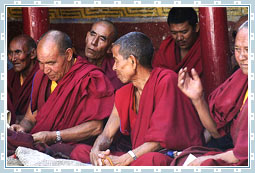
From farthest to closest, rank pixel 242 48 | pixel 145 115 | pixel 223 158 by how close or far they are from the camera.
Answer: pixel 145 115 < pixel 242 48 < pixel 223 158

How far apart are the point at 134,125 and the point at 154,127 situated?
30 centimetres

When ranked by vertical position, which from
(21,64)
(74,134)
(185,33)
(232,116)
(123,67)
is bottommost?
(74,134)

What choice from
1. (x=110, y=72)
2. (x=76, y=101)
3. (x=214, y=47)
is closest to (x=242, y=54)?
(x=214, y=47)

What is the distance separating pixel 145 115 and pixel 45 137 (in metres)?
0.99

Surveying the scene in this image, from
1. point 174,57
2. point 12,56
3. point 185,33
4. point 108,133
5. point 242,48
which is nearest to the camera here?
point 242,48

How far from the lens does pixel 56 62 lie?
718cm

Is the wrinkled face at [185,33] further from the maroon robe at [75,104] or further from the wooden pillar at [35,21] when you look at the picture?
the wooden pillar at [35,21]

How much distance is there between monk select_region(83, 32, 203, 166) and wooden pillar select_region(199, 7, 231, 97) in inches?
21.8

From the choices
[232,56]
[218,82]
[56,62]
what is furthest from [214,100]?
[56,62]

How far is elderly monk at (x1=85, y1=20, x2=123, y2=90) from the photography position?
25.9 ft

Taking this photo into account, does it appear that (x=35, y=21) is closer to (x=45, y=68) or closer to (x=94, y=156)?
(x=45, y=68)

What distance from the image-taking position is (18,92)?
7738mm

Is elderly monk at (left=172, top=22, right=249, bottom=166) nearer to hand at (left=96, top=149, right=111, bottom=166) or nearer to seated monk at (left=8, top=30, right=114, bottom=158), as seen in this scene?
hand at (left=96, top=149, right=111, bottom=166)

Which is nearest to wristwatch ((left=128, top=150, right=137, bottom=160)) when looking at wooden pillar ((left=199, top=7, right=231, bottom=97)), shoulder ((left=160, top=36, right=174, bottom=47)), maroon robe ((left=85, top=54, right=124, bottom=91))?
wooden pillar ((left=199, top=7, right=231, bottom=97))
